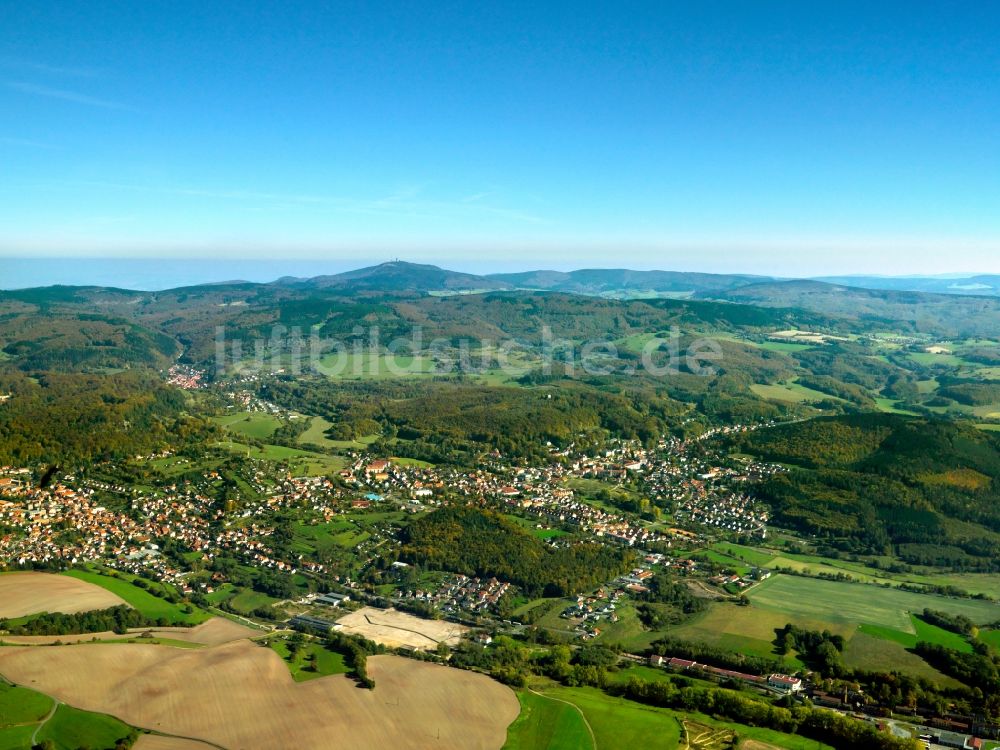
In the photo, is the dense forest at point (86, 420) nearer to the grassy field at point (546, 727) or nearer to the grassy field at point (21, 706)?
the grassy field at point (21, 706)

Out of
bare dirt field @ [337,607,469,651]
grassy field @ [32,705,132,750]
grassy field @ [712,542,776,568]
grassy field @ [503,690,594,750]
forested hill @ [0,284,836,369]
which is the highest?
forested hill @ [0,284,836,369]

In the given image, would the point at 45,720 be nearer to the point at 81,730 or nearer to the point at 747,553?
the point at 81,730

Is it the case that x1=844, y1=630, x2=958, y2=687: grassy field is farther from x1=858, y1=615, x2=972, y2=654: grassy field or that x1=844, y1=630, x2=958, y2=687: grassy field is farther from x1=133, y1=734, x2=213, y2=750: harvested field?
x1=133, y1=734, x2=213, y2=750: harvested field

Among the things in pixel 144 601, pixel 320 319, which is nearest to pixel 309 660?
pixel 144 601

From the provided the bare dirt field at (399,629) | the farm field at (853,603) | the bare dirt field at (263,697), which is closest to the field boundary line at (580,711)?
the bare dirt field at (263,697)

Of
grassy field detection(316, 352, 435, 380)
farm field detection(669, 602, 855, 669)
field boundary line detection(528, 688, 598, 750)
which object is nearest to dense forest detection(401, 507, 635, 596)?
farm field detection(669, 602, 855, 669)
